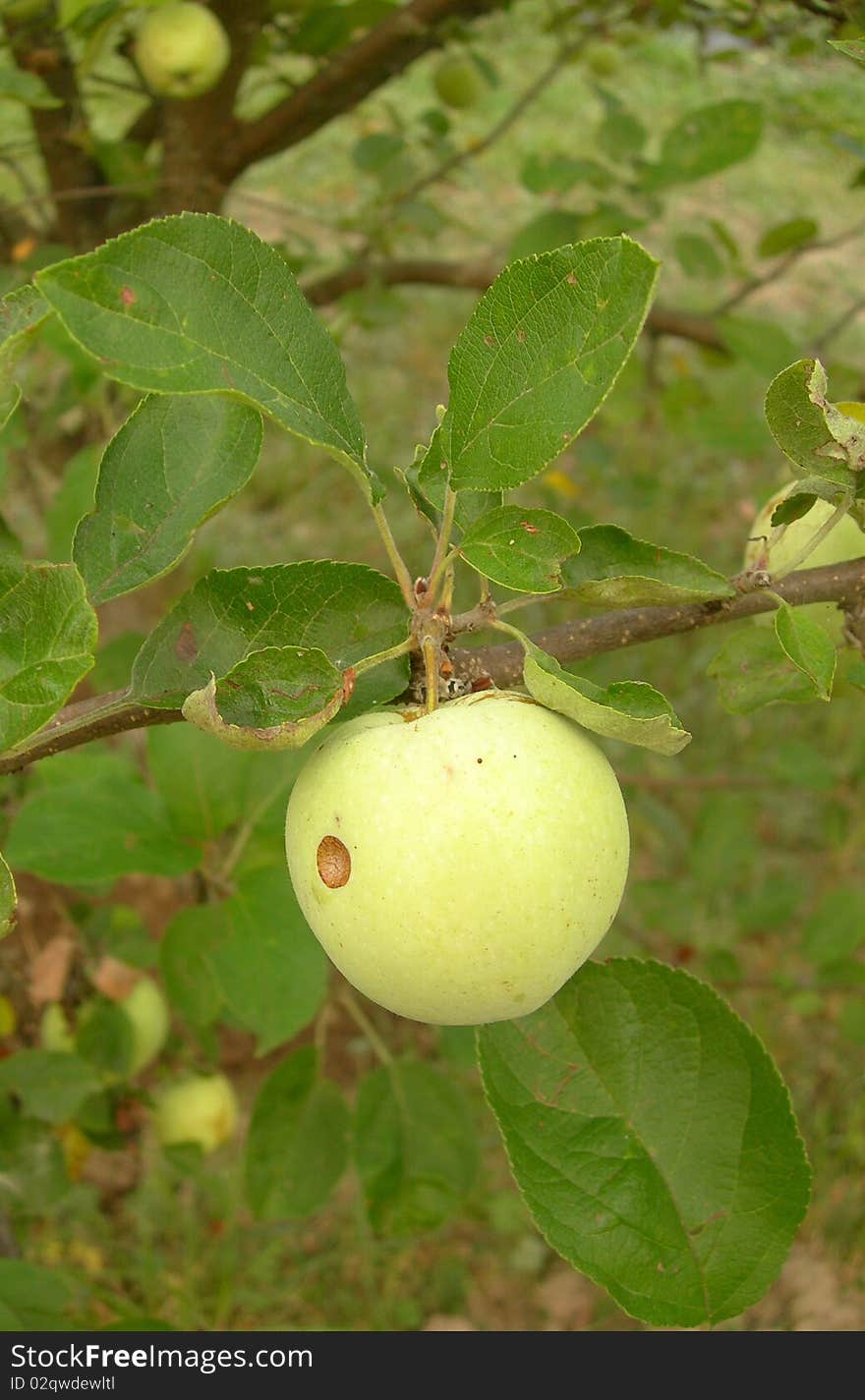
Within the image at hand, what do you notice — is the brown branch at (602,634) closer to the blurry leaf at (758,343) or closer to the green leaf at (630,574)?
the green leaf at (630,574)

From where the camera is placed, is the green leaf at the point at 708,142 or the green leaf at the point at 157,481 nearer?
the green leaf at the point at 157,481

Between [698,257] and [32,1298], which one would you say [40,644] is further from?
[698,257]

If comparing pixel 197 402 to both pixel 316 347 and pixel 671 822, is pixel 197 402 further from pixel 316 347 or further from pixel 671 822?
pixel 671 822

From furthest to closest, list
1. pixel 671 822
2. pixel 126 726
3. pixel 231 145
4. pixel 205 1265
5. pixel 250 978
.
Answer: pixel 671 822
pixel 205 1265
pixel 231 145
pixel 250 978
pixel 126 726

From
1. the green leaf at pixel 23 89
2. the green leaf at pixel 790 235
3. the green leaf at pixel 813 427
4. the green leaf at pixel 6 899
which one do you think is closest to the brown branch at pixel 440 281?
the green leaf at pixel 790 235

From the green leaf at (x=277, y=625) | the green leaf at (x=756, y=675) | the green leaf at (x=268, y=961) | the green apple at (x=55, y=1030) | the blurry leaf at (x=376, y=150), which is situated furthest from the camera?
the blurry leaf at (x=376, y=150)

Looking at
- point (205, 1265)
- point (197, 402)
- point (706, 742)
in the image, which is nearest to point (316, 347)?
point (197, 402)
